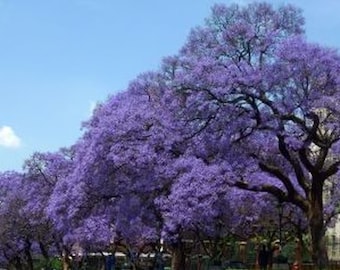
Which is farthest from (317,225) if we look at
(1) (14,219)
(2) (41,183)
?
(1) (14,219)

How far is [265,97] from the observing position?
26.0m

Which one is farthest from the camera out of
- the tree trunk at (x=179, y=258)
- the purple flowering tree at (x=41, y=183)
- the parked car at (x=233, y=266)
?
the parked car at (x=233, y=266)

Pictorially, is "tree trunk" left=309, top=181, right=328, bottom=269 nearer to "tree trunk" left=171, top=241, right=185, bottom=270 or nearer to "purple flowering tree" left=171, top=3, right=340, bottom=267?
"purple flowering tree" left=171, top=3, right=340, bottom=267

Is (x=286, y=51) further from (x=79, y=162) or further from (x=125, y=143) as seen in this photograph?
(x=79, y=162)

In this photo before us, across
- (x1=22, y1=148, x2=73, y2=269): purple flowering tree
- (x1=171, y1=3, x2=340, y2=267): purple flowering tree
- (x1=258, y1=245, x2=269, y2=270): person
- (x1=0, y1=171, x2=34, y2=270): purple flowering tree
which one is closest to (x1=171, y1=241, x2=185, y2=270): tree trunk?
(x1=171, y1=3, x2=340, y2=267): purple flowering tree

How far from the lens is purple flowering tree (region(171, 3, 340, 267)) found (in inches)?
1011

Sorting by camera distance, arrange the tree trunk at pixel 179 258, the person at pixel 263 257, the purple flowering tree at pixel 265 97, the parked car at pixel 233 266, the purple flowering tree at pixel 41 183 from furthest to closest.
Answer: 1. the person at pixel 263 257
2. the parked car at pixel 233 266
3. the purple flowering tree at pixel 41 183
4. the tree trunk at pixel 179 258
5. the purple flowering tree at pixel 265 97

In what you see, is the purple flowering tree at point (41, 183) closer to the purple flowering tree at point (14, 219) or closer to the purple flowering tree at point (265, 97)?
the purple flowering tree at point (14, 219)

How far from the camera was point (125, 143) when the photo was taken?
2883 centimetres

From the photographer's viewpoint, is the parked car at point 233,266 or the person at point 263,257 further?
the person at point 263,257

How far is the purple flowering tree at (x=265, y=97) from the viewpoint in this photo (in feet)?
84.3

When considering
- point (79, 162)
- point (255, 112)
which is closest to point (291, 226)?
point (79, 162)

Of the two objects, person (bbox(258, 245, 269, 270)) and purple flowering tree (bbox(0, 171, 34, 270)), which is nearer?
purple flowering tree (bbox(0, 171, 34, 270))

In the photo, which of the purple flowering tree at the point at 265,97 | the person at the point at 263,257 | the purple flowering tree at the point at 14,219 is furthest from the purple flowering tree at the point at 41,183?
the purple flowering tree at the point at 265,97
